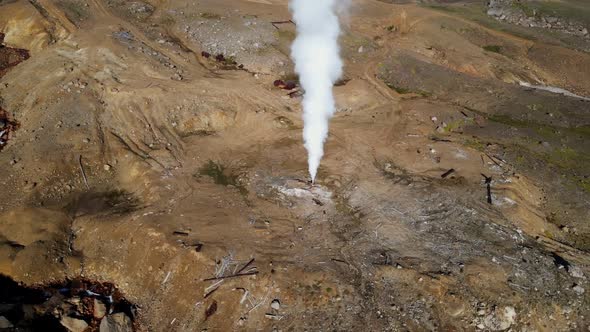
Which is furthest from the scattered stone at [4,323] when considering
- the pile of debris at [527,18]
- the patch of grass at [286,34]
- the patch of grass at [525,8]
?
the patch of grass at [525,8]

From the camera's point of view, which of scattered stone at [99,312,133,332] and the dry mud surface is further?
the dry mud surface

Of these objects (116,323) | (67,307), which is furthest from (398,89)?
(67,307)

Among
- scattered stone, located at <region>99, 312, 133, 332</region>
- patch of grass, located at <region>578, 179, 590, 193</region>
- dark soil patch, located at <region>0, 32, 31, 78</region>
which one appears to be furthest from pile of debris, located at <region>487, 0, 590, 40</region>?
scattered stone, located at <region>99, 312, 133, 332</region>

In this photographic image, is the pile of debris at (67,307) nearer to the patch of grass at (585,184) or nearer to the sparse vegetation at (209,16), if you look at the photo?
the patch of grass at (585,184)

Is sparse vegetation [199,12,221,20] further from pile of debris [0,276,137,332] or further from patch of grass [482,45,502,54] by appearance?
pile of debris [0,276,137,332]

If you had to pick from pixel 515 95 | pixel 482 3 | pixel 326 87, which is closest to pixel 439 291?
pixel 326 87
